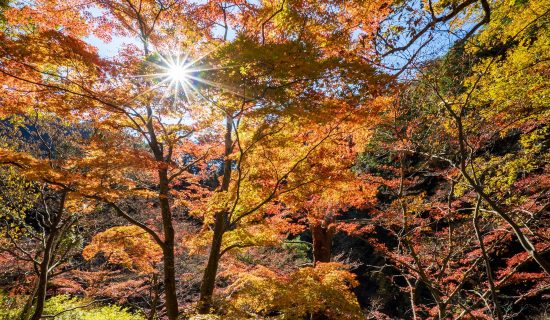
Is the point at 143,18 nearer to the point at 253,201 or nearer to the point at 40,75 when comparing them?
the point at 40,75

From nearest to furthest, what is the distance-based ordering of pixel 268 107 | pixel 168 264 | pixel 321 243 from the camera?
pixel 268 107, pixel 168 264, pixel 321 243

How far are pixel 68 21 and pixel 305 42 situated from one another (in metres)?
5.36

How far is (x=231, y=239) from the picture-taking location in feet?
24.6

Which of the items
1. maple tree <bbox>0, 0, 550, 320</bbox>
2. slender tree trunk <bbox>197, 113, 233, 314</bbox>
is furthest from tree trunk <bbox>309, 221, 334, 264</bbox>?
slender tree trunk <bbox>197, 113, 233, 314</bbox>

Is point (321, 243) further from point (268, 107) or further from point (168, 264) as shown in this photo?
point (268, 107)

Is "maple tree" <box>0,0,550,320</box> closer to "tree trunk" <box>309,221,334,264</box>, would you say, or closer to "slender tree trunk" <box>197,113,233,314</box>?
"slender tree trunk" <box>197,113,233,314</box>

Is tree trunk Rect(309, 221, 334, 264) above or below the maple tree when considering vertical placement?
below

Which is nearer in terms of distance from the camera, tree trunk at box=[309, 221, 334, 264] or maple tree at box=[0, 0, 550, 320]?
maple tree at box=[0, 0, 550, 320]

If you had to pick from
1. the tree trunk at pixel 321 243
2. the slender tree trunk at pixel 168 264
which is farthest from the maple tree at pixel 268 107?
the tree trunk at pixel 321 243

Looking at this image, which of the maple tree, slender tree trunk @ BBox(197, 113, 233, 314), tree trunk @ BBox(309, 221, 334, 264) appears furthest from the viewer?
tree trunk @ BBox(309, 221, 334, 264)

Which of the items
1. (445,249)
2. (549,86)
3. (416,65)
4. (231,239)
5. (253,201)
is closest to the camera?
(416,65)

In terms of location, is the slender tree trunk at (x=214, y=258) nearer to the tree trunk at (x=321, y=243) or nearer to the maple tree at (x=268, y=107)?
the maple tree at (x=268, y=107)

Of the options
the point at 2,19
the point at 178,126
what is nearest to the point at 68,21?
the point at 2,19

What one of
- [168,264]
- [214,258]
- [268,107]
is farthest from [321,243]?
[268,107]
